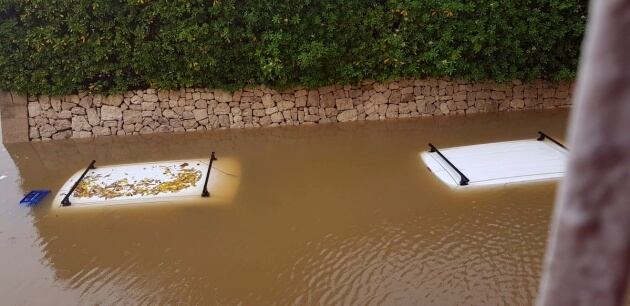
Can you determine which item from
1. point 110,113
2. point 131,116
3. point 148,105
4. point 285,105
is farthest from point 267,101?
point 110,113

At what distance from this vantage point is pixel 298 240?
532 centimetres

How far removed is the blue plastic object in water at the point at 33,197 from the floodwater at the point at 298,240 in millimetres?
112

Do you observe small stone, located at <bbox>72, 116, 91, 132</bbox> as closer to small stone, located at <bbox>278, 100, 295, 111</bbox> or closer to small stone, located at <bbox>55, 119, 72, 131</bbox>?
small stone, located at <bbox>55, 119, 72, 131</bbox>

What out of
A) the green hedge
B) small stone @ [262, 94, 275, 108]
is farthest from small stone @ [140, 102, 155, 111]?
small stone @ [262, 94, 275, 108]

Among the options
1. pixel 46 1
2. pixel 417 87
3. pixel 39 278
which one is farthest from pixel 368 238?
pixel 46 1

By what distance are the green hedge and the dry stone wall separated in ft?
1.11

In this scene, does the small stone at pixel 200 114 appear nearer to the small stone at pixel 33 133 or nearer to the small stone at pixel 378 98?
the small stone at pixel 33 133

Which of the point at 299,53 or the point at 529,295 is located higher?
the point at 299,53

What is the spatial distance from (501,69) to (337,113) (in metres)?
3.57

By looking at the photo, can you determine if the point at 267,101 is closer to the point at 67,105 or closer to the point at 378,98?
the point at 378,98

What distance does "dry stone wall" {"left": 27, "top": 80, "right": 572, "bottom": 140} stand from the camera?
9.56 m

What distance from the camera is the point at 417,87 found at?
31.8 feet

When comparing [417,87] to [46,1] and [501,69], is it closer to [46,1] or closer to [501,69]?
[501,69]

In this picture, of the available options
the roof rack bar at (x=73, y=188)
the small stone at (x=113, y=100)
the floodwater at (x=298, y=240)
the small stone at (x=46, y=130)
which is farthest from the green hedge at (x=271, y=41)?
the roof rack bar at (x=73, y=188)
